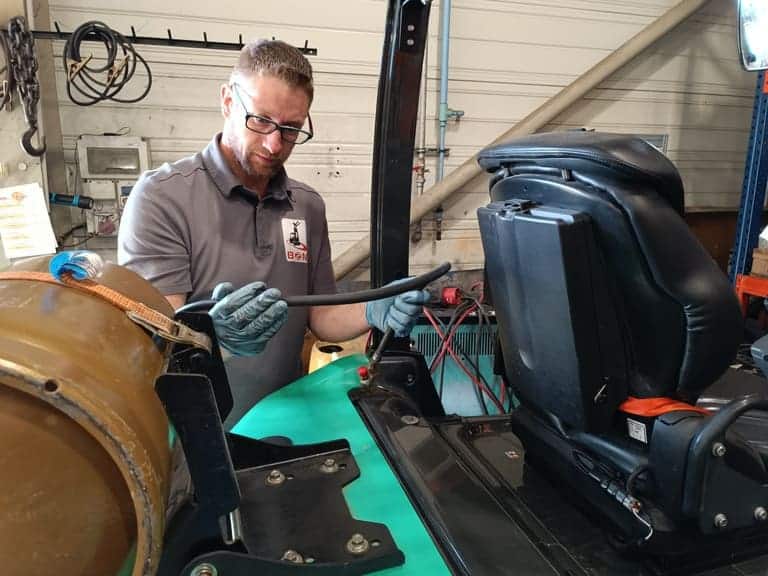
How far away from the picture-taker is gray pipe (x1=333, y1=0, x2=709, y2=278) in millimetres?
3234

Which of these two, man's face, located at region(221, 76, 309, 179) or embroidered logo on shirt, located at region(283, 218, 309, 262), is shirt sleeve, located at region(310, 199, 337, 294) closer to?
embroidered logo on shirt, located at region(283, 218, 309, 262)

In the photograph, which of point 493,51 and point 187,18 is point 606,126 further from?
point 187,18

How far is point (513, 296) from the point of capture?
1018mm

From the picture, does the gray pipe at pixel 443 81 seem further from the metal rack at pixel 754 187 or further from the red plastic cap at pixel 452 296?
the metal rack at pixel 754 187

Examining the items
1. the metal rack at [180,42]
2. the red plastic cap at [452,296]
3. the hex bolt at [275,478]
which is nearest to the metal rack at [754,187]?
the red plastic cap at [452,296]

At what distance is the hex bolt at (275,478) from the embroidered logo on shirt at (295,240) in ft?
2.86

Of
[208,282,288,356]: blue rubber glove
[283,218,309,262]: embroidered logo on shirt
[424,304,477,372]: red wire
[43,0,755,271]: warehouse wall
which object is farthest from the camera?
[43,0,755,271]: warehouse wall

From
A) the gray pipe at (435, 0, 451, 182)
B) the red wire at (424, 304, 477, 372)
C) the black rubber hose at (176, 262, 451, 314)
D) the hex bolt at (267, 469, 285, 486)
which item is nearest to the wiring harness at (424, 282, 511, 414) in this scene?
the red wire at (424, 304, 477, 372)

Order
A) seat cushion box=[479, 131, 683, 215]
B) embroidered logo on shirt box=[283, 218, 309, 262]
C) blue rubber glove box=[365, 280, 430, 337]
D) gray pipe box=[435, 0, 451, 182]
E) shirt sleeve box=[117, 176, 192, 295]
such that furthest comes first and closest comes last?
1. gray pipe box=[435, 0, 451, 182]
2. embroidered logo on shirt box=[283, 218, 309, 262]
3. shirt sleeve box=[117, 176, 192, 295]
4. blue rubber glove box=[365, 280, 430, 337]
5. seat cushion box=[479, 131, 683, 215]

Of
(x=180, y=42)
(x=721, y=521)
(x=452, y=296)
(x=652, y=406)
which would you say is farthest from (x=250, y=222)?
(x=180, y=42)

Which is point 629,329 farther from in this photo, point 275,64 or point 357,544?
point 275,64

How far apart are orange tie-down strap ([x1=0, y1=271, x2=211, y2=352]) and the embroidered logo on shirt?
1054 millimetres

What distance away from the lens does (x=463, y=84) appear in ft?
11.0

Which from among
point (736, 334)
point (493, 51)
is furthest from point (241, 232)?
point (493, 51)
